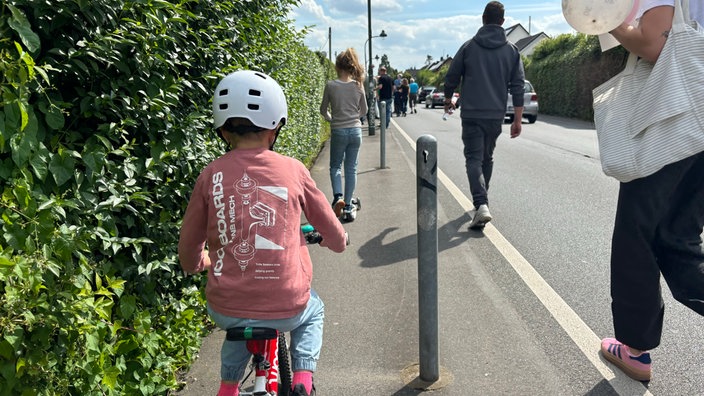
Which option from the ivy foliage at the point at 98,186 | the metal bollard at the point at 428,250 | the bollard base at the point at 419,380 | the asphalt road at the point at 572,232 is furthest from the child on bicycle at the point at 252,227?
the asphalt road at the point at 572,232

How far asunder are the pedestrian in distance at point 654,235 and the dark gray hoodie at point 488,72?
327 cm

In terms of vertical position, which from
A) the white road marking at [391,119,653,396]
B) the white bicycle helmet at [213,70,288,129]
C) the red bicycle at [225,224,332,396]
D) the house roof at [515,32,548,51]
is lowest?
the white road marking at [391,119,653,396]

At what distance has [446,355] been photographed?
135 inches

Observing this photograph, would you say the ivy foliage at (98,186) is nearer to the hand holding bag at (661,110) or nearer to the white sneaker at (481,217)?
the hand holding bag at (661,110)

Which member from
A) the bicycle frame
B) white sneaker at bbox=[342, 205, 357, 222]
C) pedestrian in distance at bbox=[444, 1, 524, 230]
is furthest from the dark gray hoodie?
the bicycle frame

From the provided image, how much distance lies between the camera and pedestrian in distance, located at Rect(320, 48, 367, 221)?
6621 millimetres

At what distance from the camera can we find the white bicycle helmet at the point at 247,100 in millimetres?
2168

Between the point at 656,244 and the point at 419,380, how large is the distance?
1.42m

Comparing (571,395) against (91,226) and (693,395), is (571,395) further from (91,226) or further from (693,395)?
(91,226)

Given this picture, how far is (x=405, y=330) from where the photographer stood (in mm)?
3779

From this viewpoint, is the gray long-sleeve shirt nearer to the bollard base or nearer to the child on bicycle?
the bollard base

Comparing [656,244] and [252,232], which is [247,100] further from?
[656,244]

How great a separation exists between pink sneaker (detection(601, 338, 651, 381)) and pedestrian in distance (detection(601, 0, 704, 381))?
0.11m

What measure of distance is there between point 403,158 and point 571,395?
31.0ft
